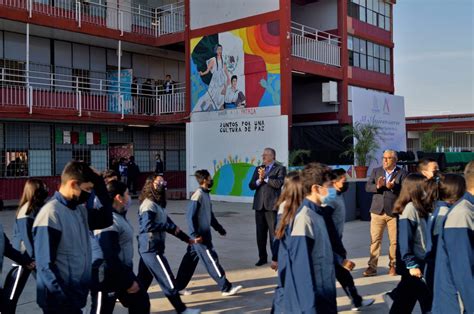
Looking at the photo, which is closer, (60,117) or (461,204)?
(461,204)

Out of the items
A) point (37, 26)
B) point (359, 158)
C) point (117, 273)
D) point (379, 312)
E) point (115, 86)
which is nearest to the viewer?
point (117, 273)

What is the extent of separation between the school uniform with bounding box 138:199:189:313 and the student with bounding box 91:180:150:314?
3.07ft

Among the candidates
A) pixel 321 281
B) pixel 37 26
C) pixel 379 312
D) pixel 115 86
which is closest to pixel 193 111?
pixel 115 86

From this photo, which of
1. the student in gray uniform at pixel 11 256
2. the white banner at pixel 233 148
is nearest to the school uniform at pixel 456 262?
the student in gray uniform at pixel 11 256

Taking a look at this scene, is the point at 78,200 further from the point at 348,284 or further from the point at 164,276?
the point at 348,284

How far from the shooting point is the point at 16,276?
5.35 m

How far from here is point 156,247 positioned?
19.0 feet

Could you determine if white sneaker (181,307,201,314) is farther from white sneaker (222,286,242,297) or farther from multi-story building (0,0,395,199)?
multi-story building (0,0,395,199)

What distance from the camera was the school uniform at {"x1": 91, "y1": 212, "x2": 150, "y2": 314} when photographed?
174 inches

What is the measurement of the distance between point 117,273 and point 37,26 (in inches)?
703

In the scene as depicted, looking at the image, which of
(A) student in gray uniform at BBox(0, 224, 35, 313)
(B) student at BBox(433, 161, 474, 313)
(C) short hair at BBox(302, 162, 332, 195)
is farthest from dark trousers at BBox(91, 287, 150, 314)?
(B) student at BBox(433, 161, 474, 313)

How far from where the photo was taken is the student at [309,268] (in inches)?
145

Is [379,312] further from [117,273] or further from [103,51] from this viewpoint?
[103,51]

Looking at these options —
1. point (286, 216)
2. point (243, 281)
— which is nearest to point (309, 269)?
point (286, 216)
